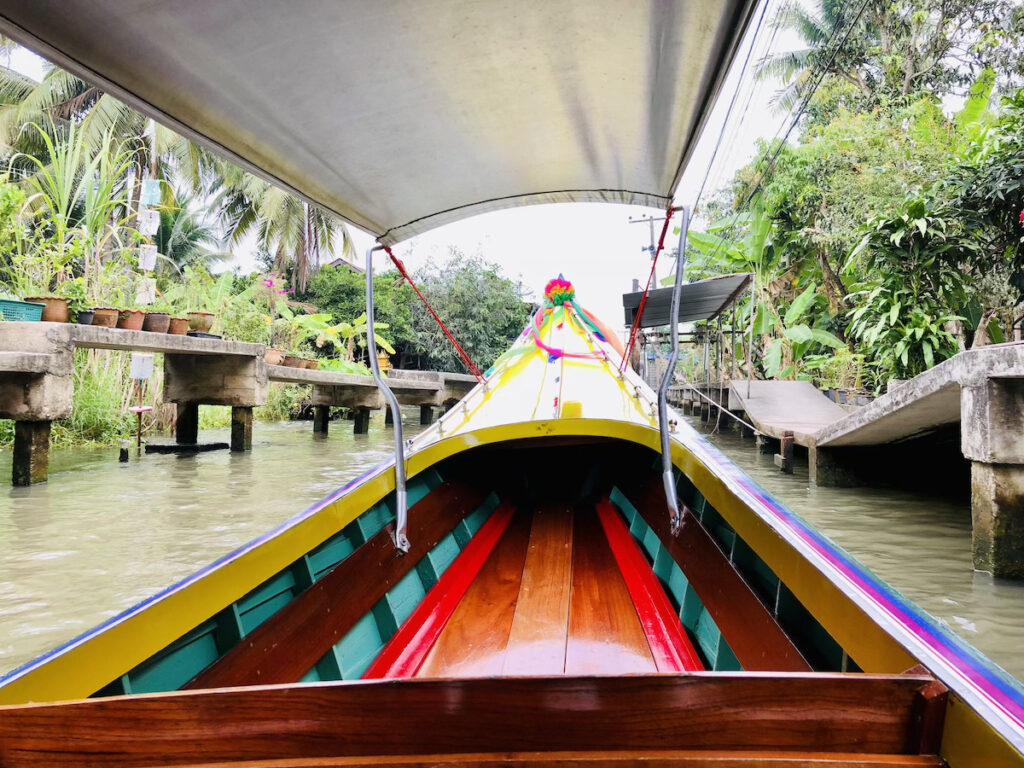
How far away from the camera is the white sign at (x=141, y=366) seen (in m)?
6.24

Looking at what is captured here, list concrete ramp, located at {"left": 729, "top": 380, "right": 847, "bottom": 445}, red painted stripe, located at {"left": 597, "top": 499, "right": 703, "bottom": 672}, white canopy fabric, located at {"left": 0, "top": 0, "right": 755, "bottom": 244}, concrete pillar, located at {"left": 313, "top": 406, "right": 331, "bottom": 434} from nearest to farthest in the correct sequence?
white canopy fabric, located at {"left": 0, "top": 0, "right": 755, "bottom": 244} < red painted stripe, located at {"left": 597, "top": 499, "right": 703, "bottom": 672} < concrete ramp, located at {"left": 729, "top": 380, "right": 847, "bottom": 445} < concrete pillar, located at {"left": 313, "top": 406, "right": 331, "bottom": 434}

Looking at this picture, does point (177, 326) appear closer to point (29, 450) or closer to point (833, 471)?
point (29, 450)

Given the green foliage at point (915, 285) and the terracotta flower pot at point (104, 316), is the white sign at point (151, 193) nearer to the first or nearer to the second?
the terracotta flower pot at point (104, 316)

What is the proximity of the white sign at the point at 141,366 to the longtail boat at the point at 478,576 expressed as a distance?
15.5ft

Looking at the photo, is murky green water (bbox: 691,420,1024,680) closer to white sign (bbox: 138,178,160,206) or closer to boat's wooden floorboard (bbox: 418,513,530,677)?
boat's wooden floorboard (bbox: 418,513,530,677)

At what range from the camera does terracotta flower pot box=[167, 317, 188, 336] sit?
20.4 feet

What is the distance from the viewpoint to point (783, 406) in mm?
7602

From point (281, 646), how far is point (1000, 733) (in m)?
1.46

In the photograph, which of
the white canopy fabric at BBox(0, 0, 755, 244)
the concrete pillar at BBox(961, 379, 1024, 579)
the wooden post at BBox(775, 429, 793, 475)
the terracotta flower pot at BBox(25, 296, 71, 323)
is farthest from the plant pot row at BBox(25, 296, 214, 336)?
the concrete pillar at BBox(961, 379, 1024, 579)

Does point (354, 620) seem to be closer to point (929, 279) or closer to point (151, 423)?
point (929, 279)

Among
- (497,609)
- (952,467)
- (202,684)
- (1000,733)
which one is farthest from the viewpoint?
(952,467)

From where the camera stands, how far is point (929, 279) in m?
6.17

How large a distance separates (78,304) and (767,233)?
36.7 feet

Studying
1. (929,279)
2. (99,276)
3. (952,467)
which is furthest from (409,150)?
(99,276)
